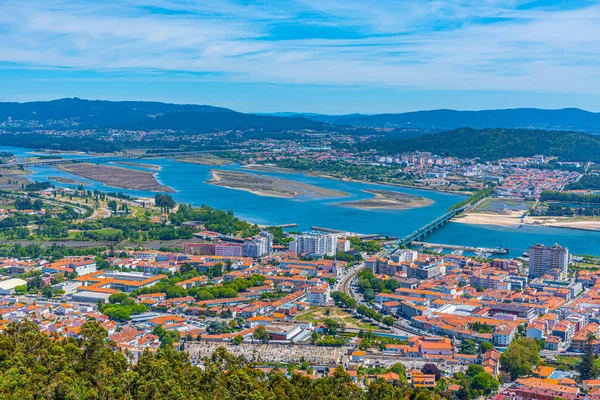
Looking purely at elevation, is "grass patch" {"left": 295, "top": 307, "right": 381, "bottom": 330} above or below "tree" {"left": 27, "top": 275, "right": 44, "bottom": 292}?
below

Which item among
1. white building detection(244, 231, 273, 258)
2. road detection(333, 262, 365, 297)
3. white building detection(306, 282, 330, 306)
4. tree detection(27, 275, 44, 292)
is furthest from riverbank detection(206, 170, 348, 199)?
tree detection(27, 275, 44, 292)

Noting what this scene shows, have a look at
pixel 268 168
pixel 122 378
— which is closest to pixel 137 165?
pixel 268 168

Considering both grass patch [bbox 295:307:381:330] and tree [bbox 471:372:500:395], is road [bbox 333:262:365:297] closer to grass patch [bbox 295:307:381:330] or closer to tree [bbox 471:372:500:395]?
grass patch [bbox 295:307:381:330]

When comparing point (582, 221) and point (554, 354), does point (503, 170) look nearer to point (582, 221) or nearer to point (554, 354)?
point (582, 221)

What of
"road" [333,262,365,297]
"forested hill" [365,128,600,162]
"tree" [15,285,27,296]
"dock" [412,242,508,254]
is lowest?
"tree" [15,285,27,296]

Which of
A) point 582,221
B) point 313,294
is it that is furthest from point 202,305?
point 582,221

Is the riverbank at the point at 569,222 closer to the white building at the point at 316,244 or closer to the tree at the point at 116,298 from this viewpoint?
the white building at the point at 316,244

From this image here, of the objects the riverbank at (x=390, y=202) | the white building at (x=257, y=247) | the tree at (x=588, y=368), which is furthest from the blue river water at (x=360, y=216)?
the tree at (x=588, y=368)
